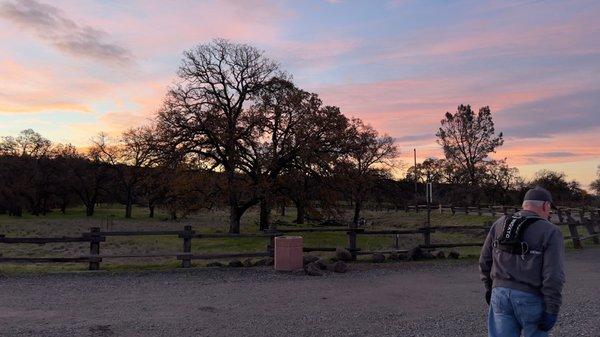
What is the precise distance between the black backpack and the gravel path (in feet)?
10.0

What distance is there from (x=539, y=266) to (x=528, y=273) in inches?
4.1

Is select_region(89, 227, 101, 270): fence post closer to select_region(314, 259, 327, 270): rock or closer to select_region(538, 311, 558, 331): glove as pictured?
select_region(314, 259, 327, 270): rock

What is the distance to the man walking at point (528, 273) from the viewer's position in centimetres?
405

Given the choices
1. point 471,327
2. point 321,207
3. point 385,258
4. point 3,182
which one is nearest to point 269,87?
point 321,207

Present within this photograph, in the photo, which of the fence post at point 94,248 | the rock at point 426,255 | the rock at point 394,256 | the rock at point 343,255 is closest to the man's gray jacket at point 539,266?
the rock at point 343,255

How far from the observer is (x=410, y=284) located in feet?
36.7

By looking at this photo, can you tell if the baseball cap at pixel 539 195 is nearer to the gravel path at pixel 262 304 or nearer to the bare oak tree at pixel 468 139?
the gravel path at pixel 262 304

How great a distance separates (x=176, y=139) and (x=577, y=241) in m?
21.6

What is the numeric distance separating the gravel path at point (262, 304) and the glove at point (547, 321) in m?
2.99

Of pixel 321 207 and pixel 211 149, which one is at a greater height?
pixel 211 149

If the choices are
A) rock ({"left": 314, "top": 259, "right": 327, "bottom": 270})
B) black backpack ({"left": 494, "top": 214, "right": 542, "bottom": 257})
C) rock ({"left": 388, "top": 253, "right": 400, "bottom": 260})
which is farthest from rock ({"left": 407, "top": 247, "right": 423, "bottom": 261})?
black backpack ({"left": 494, "top": 214, "right": 542, "bottom": 257})

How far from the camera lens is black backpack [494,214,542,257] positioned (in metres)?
4.21

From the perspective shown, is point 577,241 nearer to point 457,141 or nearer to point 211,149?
point 211,149

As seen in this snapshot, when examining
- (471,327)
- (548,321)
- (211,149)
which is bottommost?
(471,327)
